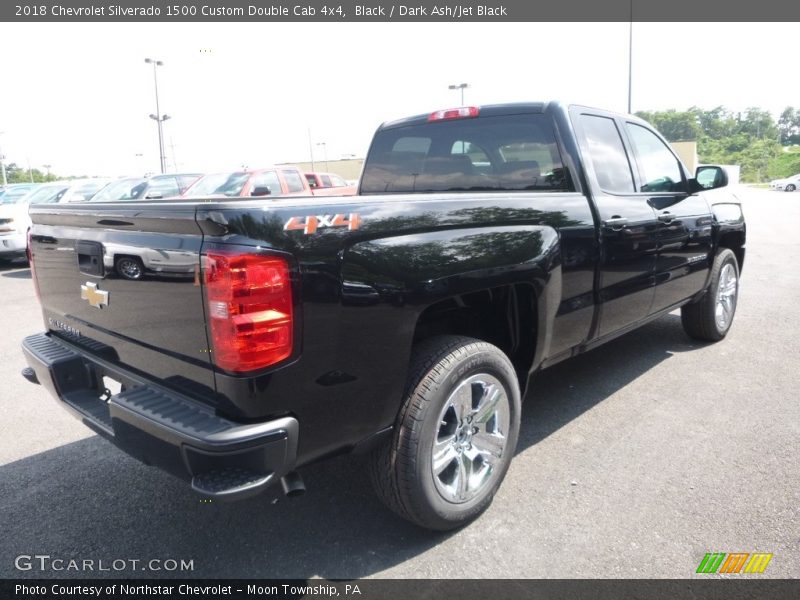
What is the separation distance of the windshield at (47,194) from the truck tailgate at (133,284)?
12769 millimetres

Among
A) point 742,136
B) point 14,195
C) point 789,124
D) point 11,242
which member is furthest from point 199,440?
point 789,124

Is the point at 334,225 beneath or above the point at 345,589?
above

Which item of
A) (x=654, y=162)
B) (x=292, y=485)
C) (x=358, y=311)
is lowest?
(x=292, y=485)

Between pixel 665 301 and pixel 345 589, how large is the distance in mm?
3205

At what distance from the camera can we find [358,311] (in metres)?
2.17

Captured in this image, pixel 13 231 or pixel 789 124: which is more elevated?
pixel 789 124

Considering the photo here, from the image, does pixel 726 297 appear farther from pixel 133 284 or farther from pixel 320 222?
pixel 133 284

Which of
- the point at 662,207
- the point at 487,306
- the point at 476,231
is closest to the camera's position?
the point at 476,231

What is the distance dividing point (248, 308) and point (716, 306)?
185 inches

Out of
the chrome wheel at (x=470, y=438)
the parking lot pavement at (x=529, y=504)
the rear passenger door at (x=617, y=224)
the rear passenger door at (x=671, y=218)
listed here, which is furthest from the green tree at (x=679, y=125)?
the chrome wheel at (x=470, y=438)

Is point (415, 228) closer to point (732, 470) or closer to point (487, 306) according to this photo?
point (487, 306)

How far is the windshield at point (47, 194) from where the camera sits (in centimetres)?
1373

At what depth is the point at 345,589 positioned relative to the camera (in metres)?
2.33

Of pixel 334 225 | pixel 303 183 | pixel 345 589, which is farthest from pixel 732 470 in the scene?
pixel 303 183
